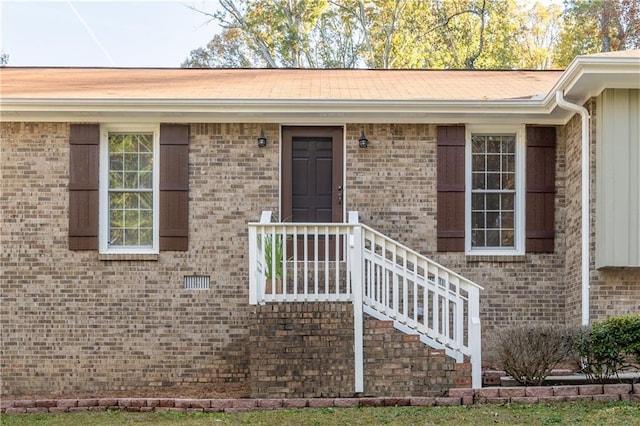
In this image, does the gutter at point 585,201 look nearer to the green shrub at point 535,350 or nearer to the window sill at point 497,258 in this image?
the green shrub at point 535,350

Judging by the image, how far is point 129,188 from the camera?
37.9 feet

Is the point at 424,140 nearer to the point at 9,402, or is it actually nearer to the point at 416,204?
the point at 416,204

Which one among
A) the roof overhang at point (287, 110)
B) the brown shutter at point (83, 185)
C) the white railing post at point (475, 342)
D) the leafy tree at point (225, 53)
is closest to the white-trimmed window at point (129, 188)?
the brown shutter at point (83, 185)

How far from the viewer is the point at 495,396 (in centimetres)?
896

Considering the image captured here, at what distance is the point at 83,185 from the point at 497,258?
17.7 feet

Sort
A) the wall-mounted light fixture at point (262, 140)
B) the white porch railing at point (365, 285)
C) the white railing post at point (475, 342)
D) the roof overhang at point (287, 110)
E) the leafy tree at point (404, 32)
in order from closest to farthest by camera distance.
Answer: the white railing post at point (475, 342) < the white porch railing at point (365, 285) < the roof overhang at point (287, 110) < the wall-mounted light fixture at point (262, 140) < the leafy tree at point (404, 32)

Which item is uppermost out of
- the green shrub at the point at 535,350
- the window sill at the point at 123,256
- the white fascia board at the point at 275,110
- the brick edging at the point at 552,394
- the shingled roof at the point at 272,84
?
the shingled roof at the point at 272,84

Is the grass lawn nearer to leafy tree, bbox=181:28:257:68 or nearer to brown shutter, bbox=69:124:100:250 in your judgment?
brown shutter, bbox=69:124:100:250

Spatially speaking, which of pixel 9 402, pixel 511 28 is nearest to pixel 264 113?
pixel 9 402

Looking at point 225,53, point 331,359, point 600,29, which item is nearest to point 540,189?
point 331,359

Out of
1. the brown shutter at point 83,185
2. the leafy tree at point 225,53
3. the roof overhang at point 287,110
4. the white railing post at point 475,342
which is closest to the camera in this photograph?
the white railing post at point 475,342

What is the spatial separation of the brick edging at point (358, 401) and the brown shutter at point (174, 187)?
2.64 meters

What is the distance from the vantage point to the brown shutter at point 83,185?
11.3 metres

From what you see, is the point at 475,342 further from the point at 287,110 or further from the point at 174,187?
the point at 174,187
